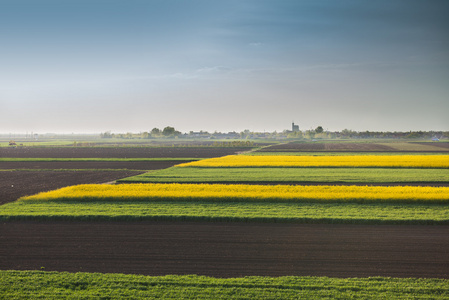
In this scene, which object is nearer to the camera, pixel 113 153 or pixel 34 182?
pixel 34 182

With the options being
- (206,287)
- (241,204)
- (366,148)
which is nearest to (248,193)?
(241,204)

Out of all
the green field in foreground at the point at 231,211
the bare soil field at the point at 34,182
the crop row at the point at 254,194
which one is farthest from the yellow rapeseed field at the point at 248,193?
the bare soil field at the point at 34,182

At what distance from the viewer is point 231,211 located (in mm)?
19562

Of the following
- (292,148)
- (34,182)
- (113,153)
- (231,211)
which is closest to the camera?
(231,211)

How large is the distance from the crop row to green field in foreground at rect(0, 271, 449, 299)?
12265 mm

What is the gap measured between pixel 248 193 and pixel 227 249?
10.8 metres

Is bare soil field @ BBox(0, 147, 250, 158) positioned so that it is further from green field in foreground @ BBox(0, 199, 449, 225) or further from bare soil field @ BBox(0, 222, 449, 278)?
bare soil field @ BBox(0, 222, 449, 278)

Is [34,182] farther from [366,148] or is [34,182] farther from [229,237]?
[366,148]

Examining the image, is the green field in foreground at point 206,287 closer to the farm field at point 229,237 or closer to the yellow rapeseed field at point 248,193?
the farm field at point 229,237

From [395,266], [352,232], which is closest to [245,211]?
[352,232]

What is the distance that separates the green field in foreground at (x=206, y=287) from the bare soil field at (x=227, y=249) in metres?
0.66

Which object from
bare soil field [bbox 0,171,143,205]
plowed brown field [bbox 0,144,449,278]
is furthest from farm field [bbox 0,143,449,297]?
bare soil field [bbox 0,171,143,205]

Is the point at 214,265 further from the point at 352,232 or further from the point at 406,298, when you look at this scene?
the point at 352,232

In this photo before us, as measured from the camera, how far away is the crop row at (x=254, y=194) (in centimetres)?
2264
